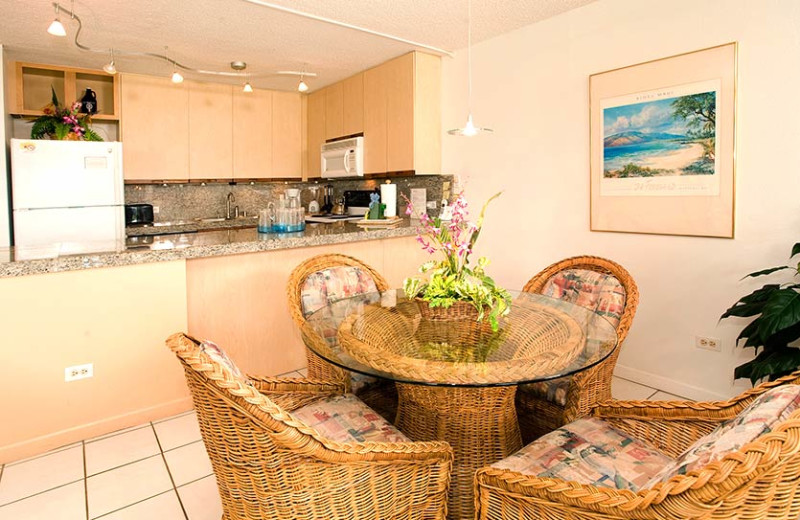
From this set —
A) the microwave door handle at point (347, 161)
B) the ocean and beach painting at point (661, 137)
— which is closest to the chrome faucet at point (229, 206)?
the microwave door handle at point (347, 161)

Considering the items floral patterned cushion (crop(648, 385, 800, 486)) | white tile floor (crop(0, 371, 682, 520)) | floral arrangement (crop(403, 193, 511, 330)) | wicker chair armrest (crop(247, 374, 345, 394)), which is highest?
floral arrangement (crop(403, 193, 511, 330))

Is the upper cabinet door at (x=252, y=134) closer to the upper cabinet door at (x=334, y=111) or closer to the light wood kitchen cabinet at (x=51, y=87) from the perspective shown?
the upper cabinet door at (x=334, y=111)

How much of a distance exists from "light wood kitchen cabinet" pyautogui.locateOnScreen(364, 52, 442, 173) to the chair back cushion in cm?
212

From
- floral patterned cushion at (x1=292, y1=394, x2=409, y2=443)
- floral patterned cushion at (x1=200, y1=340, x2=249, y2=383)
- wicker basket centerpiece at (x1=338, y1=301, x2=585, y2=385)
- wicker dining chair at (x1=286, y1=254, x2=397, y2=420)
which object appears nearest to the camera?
floral patterned cushion at (x1=200, y1=340, x2=249, y2=383)

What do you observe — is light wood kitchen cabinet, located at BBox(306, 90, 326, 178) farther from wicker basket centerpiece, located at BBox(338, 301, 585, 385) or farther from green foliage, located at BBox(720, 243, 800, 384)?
green foliage, located at BBox(720, 243, 800, 384)

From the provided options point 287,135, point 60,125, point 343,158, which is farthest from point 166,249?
point 287,135

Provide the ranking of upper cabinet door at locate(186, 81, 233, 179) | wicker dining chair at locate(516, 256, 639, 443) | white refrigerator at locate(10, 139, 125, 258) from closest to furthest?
wicker dining chair at locate(516, 256, 639, 443) < white refrigerator at locate(10, 139, 125, 258) < upper cabinet door at locate(186, 81, 233, 179)

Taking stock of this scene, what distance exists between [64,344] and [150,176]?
3.15m

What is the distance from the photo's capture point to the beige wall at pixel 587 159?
8.38ft

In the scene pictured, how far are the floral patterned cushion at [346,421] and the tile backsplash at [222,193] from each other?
3109mm

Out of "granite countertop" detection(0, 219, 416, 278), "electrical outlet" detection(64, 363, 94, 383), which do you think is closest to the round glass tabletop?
"granite countertop" detection(0, 219, 416, 278)

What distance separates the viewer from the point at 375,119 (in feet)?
15.6

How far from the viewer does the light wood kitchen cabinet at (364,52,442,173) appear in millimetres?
4309

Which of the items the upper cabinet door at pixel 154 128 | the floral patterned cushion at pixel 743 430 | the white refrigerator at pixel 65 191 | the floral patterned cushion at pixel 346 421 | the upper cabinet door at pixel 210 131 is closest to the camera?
the floral patterned cushion at pixel 743 430
